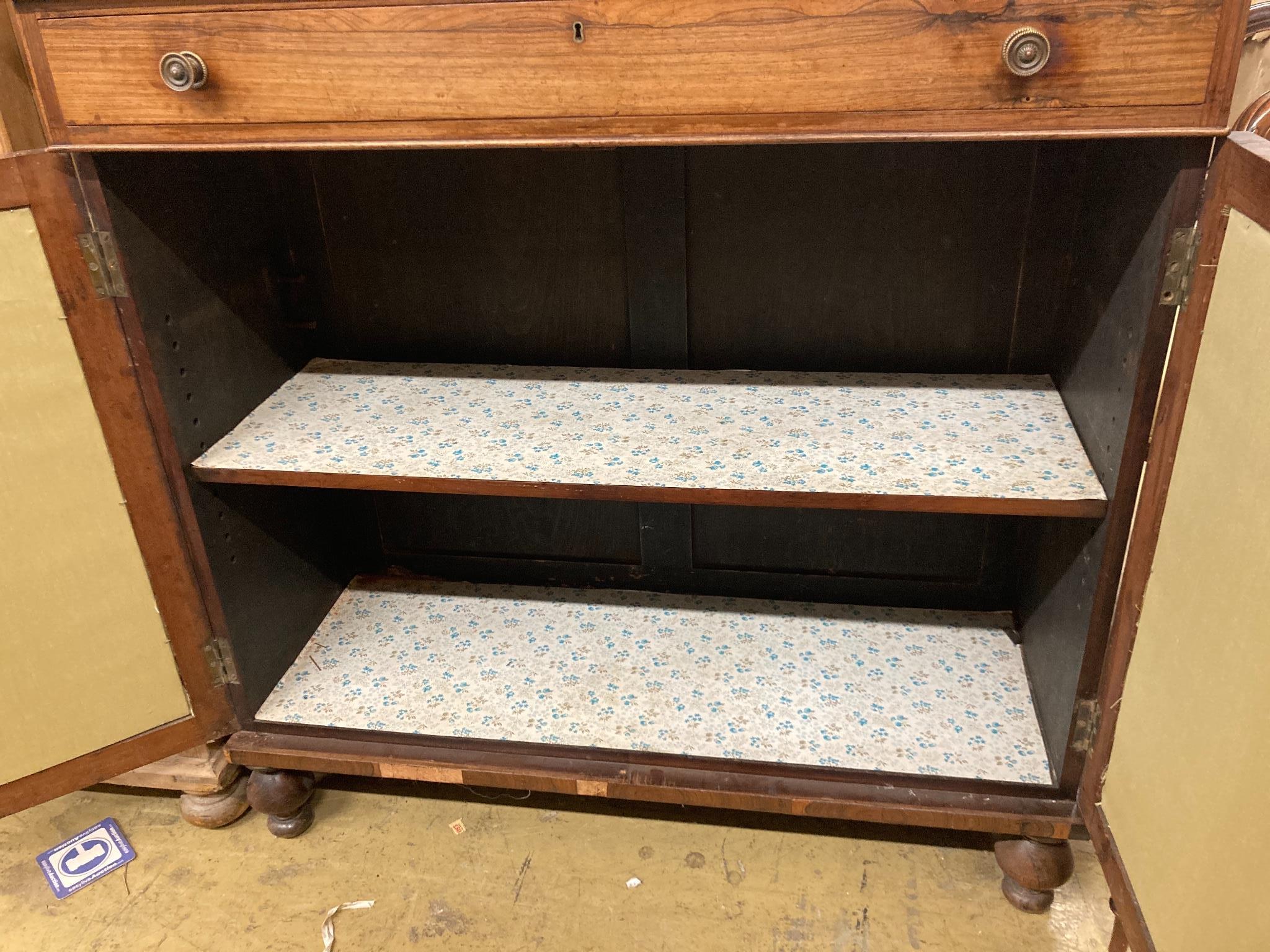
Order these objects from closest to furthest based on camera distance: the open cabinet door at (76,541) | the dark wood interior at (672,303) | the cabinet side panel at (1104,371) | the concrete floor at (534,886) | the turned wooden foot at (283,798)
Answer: the cabinet side panel at (1104,371) → the open cabinet door at (76,541) → the dark wood interior at (672,303) → the concrete floor at (534,886) → the turned wooden foot at (283,798)

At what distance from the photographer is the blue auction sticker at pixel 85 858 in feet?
4.81

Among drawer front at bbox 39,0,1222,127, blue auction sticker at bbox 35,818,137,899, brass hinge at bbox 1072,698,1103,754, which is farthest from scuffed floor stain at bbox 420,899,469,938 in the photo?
drawer front at bbox 39,0,1222,127

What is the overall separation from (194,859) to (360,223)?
1.03 meters

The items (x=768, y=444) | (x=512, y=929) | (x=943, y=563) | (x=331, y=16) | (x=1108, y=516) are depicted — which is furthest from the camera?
(x=943, y=563)

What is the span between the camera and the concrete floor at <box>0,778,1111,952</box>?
52.7 inches

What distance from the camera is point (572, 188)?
4.51ft

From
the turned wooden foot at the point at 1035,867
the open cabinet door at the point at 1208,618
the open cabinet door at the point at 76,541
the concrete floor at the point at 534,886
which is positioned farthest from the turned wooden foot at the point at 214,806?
the open cabinet door at the point at 1208,618

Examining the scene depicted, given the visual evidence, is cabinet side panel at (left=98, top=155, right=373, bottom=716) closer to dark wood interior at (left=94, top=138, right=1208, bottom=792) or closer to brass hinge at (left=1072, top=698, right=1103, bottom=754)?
dark wood interior at (left=94, top=138, right=1208, bottom=792)

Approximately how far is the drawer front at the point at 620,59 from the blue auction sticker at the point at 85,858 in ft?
3.68

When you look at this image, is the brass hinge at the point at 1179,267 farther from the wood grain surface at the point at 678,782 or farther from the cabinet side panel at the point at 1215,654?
the wood grain surface at the point at 678,782

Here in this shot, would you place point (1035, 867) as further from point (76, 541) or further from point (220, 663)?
point (76, 541)

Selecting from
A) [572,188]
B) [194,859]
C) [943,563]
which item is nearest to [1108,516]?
[943,563]

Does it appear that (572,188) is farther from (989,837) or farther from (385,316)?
(989,837)

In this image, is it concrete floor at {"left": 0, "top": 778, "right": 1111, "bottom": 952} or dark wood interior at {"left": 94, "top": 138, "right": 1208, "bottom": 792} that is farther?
concrete floor at {"left": 0, "top": 778, "right": 1111, "bottom": 952}
